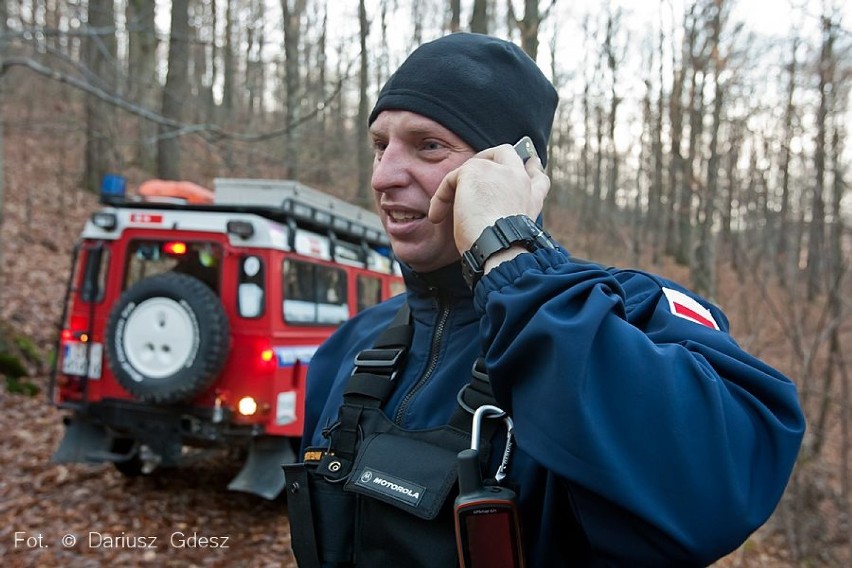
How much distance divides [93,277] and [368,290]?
2922mm

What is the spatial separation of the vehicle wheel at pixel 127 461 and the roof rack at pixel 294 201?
2.50 metres

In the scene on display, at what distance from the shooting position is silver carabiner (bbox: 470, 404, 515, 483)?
55.0 inches

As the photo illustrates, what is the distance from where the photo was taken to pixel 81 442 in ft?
20.5

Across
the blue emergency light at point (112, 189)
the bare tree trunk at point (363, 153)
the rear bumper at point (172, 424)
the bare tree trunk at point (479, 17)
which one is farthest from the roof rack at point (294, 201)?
the bare tree trunk at point (363, 153)

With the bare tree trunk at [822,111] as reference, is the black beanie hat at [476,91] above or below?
below

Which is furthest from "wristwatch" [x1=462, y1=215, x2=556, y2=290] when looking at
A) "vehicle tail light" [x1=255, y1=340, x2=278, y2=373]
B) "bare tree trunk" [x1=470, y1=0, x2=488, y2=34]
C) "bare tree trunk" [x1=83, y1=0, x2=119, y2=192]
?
"bare tree trunk" [x1=83, y1=0, x2=119, y2=192]

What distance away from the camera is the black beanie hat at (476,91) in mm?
1729

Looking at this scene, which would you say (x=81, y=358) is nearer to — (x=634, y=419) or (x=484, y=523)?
(x=484, y=523)

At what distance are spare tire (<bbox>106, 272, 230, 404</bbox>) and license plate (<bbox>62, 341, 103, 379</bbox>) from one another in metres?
0.70

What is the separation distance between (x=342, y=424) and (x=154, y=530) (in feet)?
15.3

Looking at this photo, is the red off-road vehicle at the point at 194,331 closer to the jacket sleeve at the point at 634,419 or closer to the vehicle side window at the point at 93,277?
the vehicle side window at the point at 93,277

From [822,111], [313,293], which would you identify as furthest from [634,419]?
[822,111]

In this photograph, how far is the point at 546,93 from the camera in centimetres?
188

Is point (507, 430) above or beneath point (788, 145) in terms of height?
beneath
